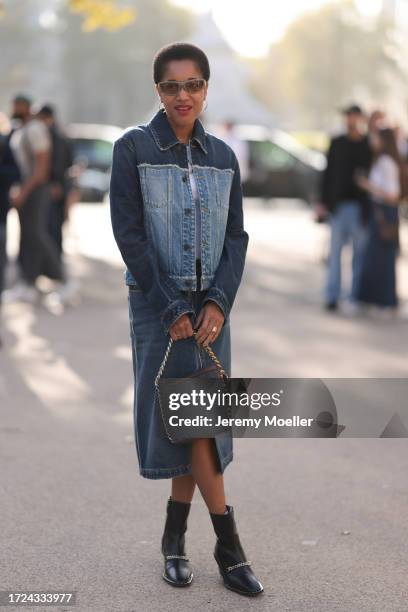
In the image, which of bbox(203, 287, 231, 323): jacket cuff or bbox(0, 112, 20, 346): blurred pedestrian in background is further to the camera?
bbox(0, 112, 20, 346): blurred pedestrian in background

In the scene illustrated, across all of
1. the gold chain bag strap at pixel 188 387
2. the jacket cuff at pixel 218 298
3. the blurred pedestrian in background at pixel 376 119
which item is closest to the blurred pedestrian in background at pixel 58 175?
the blurred pedestrian in background at pixel 376 119

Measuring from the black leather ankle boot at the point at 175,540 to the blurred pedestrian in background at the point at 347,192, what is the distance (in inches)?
278

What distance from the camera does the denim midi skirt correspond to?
426 centimetres

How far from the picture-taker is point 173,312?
419 centimetres

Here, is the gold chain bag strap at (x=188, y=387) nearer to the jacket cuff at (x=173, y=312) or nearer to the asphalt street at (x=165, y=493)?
the jacket cuff at (x=173, y=312)

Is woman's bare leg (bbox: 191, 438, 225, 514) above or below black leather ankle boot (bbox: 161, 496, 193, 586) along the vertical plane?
above

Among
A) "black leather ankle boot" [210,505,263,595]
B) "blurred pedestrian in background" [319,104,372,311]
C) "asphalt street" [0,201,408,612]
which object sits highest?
"blurred pedestrian in background" [319,104,372,311]

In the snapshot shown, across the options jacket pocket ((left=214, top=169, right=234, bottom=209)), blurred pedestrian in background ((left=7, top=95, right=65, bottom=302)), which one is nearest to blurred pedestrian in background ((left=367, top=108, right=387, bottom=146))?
blurred pedestrian in background ((left=7, top=95, right=65, bottom=302))

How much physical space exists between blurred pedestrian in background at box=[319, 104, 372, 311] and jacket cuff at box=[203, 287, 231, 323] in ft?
23.4

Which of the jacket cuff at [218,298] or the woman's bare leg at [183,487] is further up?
the jacket cuff at [218,298]

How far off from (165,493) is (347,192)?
6.19m

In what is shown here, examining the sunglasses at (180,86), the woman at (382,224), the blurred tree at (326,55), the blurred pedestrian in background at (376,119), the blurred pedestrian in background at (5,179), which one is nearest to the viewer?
the sunglasses at (180,86)

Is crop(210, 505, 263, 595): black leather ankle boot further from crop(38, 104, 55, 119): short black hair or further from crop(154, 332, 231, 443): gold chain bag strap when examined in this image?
crop(38, 104, 55, 119): short black hair

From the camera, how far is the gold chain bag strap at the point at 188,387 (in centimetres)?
411
